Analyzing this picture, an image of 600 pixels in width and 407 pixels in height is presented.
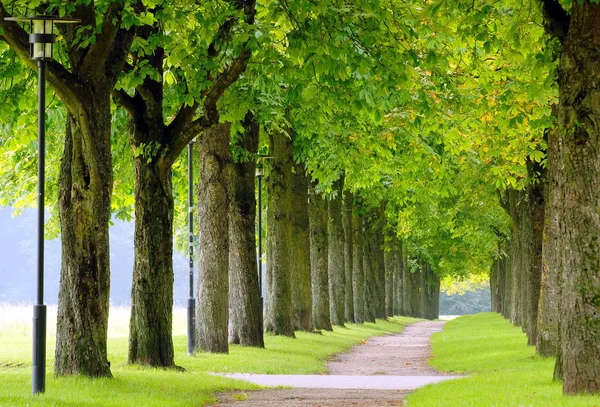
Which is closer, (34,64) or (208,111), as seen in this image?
(34,64)

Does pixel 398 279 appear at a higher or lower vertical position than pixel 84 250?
lower

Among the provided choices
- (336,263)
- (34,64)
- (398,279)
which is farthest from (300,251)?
(398,279)

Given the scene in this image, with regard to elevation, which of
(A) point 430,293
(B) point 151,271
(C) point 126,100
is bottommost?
(A) point 430,293

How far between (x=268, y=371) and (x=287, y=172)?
10.4m

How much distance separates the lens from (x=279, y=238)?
94.1 feet

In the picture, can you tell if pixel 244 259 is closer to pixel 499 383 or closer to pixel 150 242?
pixel 150 242

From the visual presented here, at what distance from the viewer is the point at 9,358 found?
20672 millimetres

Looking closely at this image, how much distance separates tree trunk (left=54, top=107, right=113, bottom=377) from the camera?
14.6 m

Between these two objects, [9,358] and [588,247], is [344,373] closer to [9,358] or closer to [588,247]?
[9,358]

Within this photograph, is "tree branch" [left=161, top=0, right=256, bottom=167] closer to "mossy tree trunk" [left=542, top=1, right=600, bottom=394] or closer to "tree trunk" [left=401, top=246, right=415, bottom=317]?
"mossy tree trunk" [left=542, top=1, right=600, bottom=394]

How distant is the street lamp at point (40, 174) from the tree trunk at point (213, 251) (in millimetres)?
9031

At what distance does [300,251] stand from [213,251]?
9.06m

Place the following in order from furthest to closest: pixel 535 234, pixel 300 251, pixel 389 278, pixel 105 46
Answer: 1. pixel 389 278
2. pixel 300 251
3. pixel 535 234
4. pixel 105 46

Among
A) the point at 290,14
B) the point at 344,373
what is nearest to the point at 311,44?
the point at 290,14
